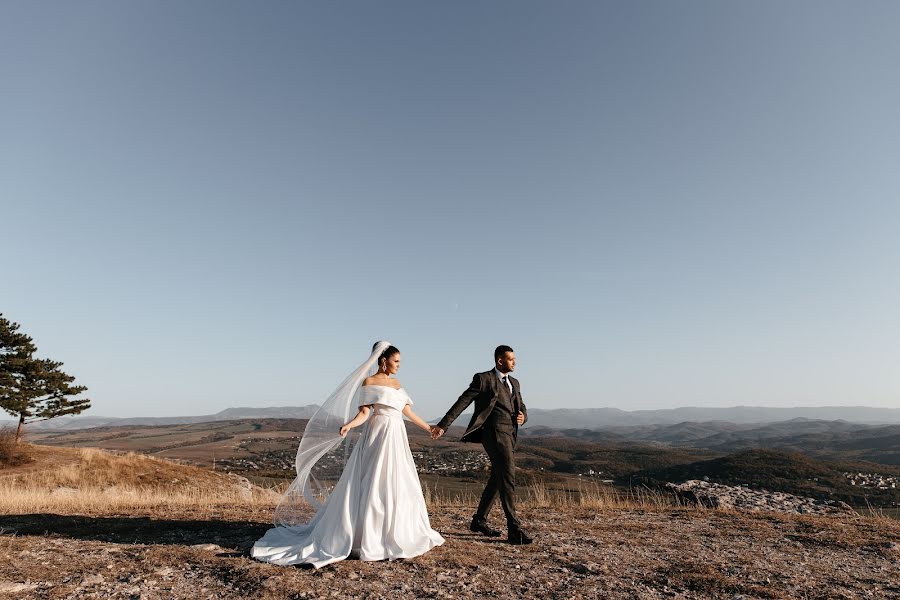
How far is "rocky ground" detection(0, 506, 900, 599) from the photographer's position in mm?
5297

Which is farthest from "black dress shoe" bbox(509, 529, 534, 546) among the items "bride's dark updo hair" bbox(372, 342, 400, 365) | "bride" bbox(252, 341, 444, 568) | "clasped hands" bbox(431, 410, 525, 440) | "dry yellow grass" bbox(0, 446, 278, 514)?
"dry yellow grass" bbox(0, 446, 278, 514)

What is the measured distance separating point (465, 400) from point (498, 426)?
2.27 feet

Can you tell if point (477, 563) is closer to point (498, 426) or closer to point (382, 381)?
point (498, 426)

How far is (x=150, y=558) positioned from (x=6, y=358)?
122 ft

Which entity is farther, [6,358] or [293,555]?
[6,358]

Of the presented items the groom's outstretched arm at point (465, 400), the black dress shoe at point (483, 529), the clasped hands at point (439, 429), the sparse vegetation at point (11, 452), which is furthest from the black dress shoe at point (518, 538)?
the sparse vegetation at point (11, 452)

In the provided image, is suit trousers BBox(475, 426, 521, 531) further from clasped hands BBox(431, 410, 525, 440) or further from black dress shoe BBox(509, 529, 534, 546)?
clasped hands BBox(431, 410, 525, 440)

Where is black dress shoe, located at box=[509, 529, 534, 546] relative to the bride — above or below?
below

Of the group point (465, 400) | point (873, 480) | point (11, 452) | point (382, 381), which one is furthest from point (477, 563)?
point (873, 480)

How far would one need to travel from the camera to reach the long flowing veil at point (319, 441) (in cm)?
751

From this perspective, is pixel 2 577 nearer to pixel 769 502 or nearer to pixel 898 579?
pixel 898 579

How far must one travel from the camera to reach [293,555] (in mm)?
6145

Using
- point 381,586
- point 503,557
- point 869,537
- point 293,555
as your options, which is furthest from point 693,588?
point 869,537

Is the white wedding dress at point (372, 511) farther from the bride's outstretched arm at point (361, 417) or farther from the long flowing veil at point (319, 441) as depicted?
the long flowing veil at point (319, 441)
